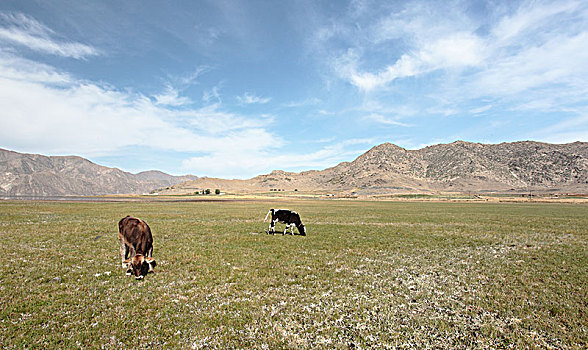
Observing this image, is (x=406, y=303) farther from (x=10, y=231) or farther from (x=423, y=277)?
(x=10, y=231)

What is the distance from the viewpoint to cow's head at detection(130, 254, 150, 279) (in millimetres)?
11141

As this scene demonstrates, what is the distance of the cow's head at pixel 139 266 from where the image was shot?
11141mm

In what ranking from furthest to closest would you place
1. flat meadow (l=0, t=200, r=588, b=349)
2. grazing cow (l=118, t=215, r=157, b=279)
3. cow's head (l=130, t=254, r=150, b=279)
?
1. grazing cow (l=118, t=215, r=157, b=279)
2. cow's head (l=130, t=254, r=150, b=279)
3. flat meadow (l=0, t=200, r=588, b=349)

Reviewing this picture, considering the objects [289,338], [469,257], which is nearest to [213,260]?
[289,338]

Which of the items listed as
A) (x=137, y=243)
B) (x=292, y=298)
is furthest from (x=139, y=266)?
(x=292, y=298)

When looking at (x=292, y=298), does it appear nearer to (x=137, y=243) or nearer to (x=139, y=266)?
(x=139, y=266)

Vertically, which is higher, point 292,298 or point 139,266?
point 139,266

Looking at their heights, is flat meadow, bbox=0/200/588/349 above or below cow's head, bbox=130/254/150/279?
below

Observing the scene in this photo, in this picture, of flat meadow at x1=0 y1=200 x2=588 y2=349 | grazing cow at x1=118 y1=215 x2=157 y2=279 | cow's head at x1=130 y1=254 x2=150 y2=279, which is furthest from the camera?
grazing cow at x1=118 y1=215 x2=157 y2=279

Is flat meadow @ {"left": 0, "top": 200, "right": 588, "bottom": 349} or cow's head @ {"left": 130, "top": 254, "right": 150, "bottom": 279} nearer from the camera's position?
flat meadow @ {"left": 0, "top": 200, "right": 588, "bottom": 349}

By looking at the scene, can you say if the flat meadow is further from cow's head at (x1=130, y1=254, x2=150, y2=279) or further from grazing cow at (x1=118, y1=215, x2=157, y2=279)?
grazing cow at (x1=118, y1=215, x2=157, y2=279)

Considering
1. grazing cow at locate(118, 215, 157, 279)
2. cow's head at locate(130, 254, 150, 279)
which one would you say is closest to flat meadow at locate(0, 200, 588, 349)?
cow's head at locate(130, 254, 150, 279)

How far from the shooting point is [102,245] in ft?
60.1

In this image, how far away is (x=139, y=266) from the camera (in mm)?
11258
